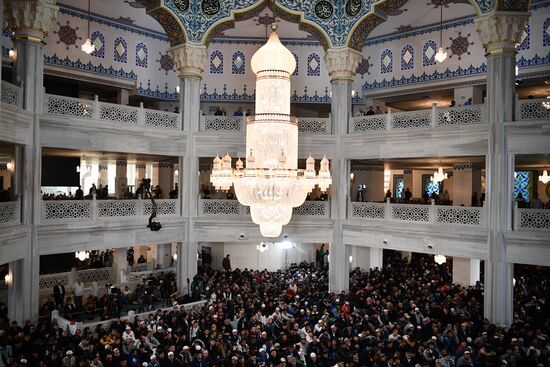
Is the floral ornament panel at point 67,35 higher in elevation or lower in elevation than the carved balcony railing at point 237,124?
higher

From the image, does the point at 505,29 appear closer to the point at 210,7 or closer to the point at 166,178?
the point at 210,7

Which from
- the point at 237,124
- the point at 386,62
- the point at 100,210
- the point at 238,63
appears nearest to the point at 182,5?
the point at 237,124

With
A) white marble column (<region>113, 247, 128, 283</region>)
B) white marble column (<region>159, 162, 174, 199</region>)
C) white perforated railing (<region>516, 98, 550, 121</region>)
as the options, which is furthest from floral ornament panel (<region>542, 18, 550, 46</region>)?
white marble column (<region>113, 247, 128, 283</region>)

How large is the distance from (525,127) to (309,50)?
408 inches

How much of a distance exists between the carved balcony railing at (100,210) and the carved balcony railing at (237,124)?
2.62 meters

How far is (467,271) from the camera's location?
17.0 m

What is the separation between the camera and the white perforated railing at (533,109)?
12.2 metres

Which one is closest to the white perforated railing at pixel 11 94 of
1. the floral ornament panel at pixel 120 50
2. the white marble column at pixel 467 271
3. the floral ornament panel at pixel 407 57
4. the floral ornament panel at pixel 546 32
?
the floral ornament panel at pixel 120 50

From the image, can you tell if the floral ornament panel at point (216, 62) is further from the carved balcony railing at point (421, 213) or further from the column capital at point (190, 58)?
the carved balcony railing at point (421, 213)

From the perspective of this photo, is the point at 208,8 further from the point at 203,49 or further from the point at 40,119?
the point at 40,119

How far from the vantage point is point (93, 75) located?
59.7ft

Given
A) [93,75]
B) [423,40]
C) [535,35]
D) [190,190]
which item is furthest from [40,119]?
[535,35]

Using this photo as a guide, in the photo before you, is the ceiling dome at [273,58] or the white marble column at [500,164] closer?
the ceiling dome at [273,58]

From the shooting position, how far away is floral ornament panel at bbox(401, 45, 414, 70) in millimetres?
19031
